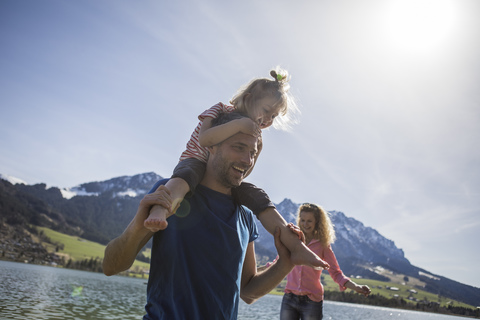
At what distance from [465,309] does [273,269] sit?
24585 cm

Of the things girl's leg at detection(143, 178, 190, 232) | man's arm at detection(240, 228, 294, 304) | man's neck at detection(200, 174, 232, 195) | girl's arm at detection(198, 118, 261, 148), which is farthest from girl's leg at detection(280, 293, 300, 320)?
girl's leg at detection(143, 178, 190, 232)

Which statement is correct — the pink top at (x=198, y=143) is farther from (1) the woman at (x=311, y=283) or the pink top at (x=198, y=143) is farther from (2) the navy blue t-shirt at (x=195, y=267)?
(1) the woman at (x=311, y=283)

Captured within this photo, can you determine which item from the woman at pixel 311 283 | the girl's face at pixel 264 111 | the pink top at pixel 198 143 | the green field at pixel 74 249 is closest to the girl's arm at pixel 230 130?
the pink top at pixel 198 143

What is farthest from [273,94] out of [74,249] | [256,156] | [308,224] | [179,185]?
[74,249]

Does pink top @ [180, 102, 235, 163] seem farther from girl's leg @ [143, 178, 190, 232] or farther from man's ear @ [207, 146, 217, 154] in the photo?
girl's leg @ [143, 178, 190, 232]

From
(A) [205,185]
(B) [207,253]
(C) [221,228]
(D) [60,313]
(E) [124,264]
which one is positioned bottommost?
(D) [60,313]

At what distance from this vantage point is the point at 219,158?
296cm

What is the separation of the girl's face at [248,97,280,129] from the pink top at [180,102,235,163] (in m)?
0.30

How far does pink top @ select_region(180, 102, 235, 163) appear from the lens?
11.4ft

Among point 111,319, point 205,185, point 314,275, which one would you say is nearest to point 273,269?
point 205,185

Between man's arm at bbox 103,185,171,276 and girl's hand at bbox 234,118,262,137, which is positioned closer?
man's arm at bbox 103,185,171,276

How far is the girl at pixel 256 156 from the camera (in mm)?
2619

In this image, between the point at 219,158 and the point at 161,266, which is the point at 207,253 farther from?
the point at 219,158

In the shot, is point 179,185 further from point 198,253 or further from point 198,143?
point 198,143
